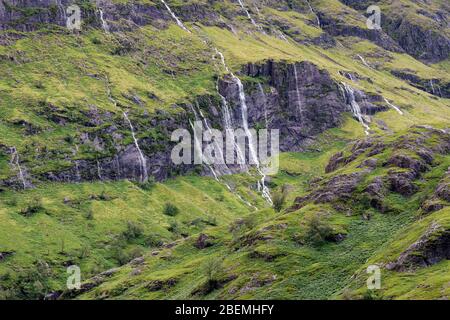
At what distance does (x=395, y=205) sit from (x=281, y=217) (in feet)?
83.5

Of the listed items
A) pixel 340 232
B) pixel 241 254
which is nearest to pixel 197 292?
pixel 241 254

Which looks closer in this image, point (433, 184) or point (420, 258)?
point (420, 258)

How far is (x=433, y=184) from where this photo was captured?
166000 millimetres

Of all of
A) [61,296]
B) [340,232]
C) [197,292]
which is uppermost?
[340,232]

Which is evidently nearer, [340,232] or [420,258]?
[420,258]
